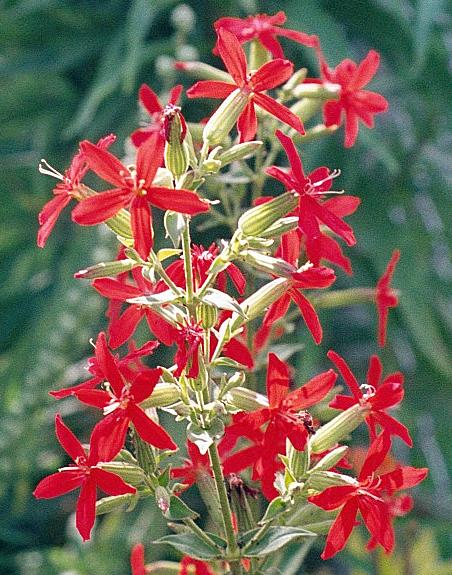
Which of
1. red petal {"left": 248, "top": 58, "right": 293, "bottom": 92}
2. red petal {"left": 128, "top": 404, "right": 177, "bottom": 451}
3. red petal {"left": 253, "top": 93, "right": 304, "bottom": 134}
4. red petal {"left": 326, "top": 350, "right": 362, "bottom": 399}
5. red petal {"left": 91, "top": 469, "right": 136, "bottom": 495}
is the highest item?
red petal {"left": 248, "top": 58, "right": 293, "bottom": 92}

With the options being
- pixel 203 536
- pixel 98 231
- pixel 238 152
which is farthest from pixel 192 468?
pixel 98 231

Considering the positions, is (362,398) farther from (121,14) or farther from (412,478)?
(121,14)

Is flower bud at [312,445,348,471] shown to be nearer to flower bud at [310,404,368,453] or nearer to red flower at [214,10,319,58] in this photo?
flower bud at [310,404,368,453]

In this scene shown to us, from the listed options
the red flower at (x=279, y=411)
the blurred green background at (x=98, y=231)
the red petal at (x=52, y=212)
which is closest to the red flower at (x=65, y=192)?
the red petal at (x=52, y=212)

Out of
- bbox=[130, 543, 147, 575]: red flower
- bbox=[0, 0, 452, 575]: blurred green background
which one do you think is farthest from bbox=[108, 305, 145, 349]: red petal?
bbox=[0, 0, 452, 575]: blurred green background

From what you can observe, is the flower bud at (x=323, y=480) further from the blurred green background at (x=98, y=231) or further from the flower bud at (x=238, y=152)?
the blurred green background at (x=98, y=231)

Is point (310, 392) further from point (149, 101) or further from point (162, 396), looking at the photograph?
point (149, 101)
